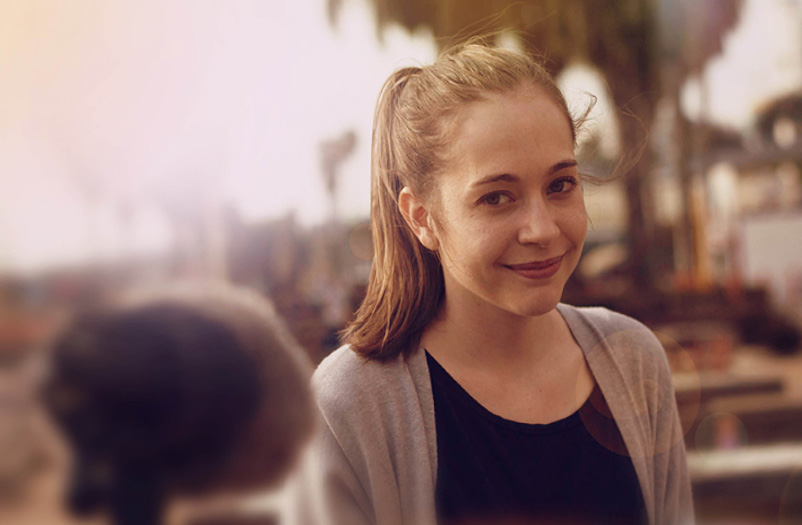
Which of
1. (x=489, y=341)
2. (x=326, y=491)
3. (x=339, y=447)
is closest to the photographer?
(x=326, y=491)

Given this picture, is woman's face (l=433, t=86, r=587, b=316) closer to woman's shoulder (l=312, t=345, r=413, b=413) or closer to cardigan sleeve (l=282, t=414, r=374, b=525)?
woman's shoulder (l=312, t=345, r=413, b=413)

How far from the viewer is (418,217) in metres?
1.05

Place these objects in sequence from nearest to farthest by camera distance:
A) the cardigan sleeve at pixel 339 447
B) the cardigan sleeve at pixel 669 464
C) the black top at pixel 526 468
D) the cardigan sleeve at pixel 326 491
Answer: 1. the cardigan sleeve at pixel 326 491
2. the cardigan sleeve at pixel 339 447
3. the black top at pixel 526 468
4. the cardigan sleeve at pixel 669 464

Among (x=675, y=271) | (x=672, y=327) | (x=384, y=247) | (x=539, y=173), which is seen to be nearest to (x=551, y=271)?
(x=539, y=173)

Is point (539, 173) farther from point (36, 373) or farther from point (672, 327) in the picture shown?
point (672, 327)

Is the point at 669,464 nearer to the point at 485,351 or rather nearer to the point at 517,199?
the point at 485,351

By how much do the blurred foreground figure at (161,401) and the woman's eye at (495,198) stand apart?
49 cm

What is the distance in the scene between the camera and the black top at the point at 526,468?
0.97 metres

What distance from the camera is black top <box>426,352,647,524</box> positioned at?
3.17 ft

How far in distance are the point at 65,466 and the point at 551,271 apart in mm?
645

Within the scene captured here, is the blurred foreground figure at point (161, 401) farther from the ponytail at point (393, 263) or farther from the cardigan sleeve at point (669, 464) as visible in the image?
the cardigan sleeve at point (669, 464)

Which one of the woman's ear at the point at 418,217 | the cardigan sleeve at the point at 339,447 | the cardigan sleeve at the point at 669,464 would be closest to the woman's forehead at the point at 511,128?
the woman's ear at the point at 418,217

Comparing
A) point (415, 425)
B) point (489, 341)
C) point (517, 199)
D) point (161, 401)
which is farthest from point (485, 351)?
point (161, 401)

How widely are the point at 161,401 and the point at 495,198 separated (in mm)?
575
